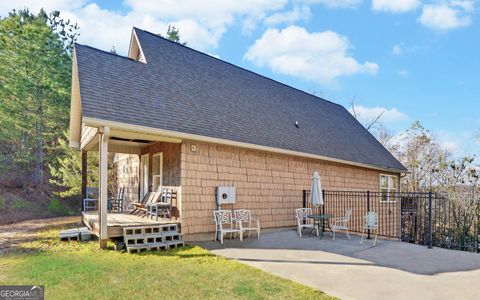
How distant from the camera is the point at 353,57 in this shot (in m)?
21.8

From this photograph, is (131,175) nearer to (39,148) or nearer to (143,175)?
(143,175)

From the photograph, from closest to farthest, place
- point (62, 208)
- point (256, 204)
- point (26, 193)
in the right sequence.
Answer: point (256, 204) < point (62, 208) < point (26, 193)

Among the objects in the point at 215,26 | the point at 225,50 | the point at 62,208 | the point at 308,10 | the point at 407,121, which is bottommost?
the point at 62,208

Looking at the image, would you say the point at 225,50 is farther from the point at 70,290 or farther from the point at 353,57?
the point at 70,290

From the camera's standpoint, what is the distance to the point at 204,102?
379 inches

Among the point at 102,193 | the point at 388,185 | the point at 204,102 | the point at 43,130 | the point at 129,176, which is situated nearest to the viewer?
the point at 102,193

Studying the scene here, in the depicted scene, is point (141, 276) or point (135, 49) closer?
point (141, 276)

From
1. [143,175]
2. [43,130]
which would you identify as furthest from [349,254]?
[43,130]

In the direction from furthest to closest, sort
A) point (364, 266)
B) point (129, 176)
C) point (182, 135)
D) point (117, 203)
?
point (129, 176), point (117, 203), point (182, 135), point (364, 266)

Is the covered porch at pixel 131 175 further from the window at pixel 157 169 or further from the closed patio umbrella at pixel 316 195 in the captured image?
the closed patio umbrella at pixel 316 195

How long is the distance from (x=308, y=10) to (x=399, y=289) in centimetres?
1111

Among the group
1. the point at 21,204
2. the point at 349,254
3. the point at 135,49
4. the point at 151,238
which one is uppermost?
the point at 135,49

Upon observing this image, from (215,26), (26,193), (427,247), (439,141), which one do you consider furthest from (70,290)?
(439,141)

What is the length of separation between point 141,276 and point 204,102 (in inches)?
226
